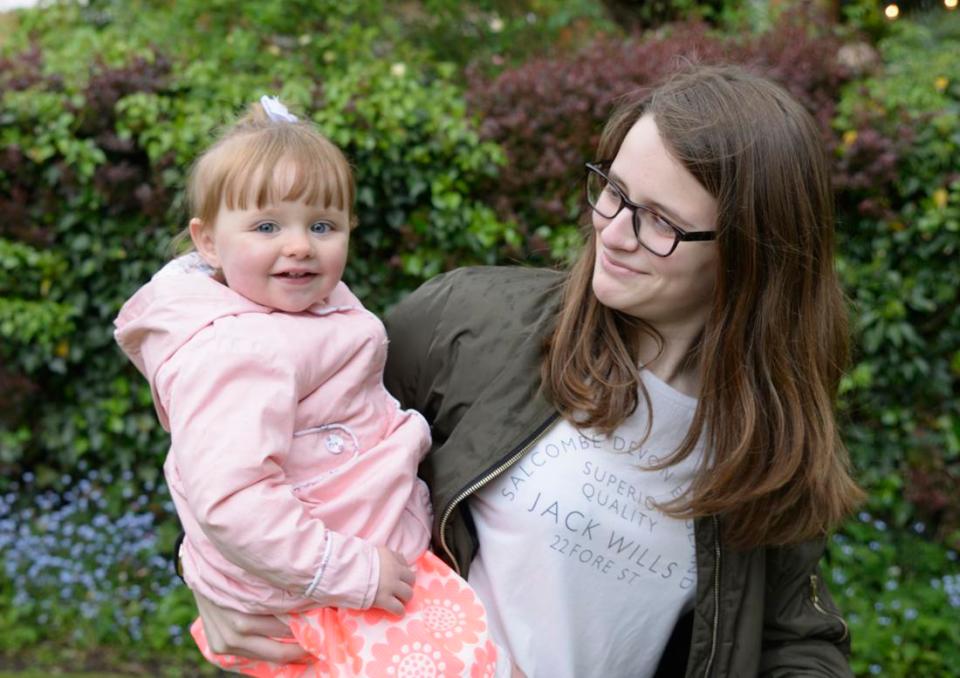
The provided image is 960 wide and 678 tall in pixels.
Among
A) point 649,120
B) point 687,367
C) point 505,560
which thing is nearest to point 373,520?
point 505,560

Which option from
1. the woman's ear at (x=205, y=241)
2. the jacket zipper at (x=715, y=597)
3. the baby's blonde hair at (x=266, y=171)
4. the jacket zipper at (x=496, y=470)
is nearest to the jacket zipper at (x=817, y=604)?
the jacket zipper at (x=715, y=597)

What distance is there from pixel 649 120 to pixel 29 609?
139 inches

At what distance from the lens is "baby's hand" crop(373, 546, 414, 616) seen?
179 cm

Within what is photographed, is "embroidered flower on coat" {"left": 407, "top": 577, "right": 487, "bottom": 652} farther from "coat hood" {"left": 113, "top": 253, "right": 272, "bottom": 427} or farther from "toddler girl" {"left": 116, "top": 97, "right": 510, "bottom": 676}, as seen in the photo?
"coat hood" {"left": 113, "top": 253, "right": 272, "bottom": 427}

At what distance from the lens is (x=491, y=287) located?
219cm

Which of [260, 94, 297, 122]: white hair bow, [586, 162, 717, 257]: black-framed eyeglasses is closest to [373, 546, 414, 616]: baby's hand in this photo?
[586, 162, 717, 257]: black-framed eyeglasses

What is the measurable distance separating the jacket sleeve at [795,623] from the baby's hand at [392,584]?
0.79 metres

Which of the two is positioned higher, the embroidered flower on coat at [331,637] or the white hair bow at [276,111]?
the white hair bow at [276,111]

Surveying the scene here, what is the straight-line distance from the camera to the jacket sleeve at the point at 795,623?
215cm

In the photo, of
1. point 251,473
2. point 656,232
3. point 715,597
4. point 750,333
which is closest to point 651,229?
point 656,232

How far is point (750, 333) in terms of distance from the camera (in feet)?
6.57

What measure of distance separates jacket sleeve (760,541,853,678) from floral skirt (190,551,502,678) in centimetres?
61

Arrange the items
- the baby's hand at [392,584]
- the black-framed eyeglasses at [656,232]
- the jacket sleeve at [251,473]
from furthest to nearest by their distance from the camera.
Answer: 1. the black-framed eyeglasses at [656,232]
2. the baby's hand at [392,584]
3. the jacket sleeve at [251,473]

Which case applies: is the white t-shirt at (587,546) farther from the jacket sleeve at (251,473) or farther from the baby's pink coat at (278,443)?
the jacket sleeve at (251,473)
